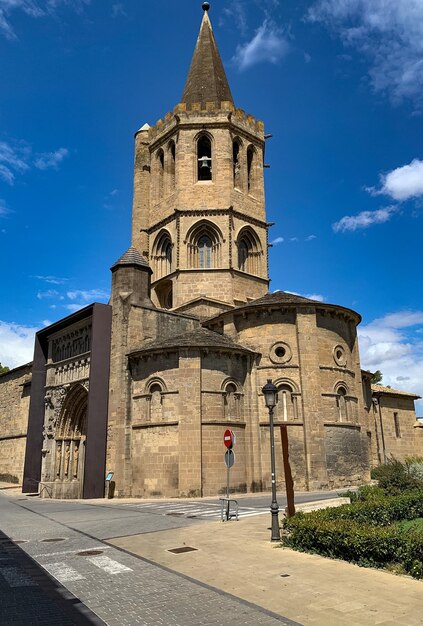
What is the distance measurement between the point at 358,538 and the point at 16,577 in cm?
539

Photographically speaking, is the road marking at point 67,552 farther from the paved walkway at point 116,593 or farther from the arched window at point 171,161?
the arched window at point 171,161

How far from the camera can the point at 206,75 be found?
36.8 metres

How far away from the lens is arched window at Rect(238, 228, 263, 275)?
33875 mm

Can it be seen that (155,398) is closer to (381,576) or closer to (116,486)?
(116,486)

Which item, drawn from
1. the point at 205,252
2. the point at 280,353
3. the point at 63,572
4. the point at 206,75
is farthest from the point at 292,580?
the point at 206,75

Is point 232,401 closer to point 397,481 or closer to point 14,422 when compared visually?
point 397,481

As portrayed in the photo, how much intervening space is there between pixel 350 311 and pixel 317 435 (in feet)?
24.2

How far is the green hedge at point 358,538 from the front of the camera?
7172 mm

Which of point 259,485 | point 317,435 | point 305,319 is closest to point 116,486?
point 259,485

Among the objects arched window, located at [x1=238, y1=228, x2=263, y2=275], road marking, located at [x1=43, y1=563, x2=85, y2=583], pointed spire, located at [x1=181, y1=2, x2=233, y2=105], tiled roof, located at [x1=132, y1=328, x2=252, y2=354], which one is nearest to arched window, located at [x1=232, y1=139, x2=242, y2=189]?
arched window, located at [x1=238, y1=228, x2=263, y2=275]

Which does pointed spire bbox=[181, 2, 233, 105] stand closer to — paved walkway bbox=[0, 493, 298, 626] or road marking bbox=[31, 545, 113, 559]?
road marking bbox=[31, 545, 113, 559]

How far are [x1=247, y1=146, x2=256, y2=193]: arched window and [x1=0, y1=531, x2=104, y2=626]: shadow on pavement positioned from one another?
101 ft

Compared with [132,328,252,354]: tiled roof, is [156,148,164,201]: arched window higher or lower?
higher

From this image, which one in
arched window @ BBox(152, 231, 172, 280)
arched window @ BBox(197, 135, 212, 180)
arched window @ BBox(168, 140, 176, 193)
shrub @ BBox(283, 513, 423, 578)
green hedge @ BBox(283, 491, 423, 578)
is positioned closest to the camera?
shrub @ BBox(283, 513, 423, 578)
